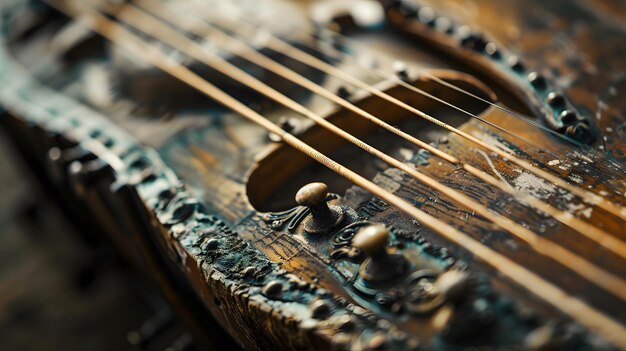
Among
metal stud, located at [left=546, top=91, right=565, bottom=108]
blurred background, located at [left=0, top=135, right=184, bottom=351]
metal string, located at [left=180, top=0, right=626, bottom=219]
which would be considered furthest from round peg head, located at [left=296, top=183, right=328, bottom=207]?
blurred background, located at [left=0, top=135, right=184, bottom=351]

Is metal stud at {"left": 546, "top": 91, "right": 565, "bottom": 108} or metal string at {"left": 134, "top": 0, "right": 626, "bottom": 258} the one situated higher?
metal stud at {"left": 546, "top": 91, "right": 565, "bottom": 108}

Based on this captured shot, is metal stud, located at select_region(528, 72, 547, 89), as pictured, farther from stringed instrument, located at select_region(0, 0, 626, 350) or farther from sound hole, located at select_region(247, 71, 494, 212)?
sound hole, located at select_region(247, 71, 494, 212)

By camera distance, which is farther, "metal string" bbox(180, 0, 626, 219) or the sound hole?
the sound hole

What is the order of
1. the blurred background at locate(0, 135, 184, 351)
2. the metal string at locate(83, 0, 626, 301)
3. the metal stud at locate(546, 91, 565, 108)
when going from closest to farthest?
the metal string at locate(83, 0, 626, 301) → the metal stud at locate(546, 91, 565, 108) → the blurred background at locate(0, 135, 184, 351)

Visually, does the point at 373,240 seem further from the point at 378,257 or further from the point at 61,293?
the point at 61,293

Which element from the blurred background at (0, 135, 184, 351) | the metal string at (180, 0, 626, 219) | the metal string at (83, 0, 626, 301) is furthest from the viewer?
the blurred background at (0, 135, 184, 351)

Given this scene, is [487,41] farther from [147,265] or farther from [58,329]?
[58,329]

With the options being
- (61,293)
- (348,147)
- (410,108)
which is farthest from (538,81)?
(61,293)

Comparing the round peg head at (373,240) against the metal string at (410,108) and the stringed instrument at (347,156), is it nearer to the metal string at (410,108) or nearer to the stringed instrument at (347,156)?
the stringed instrument at (347,156)
